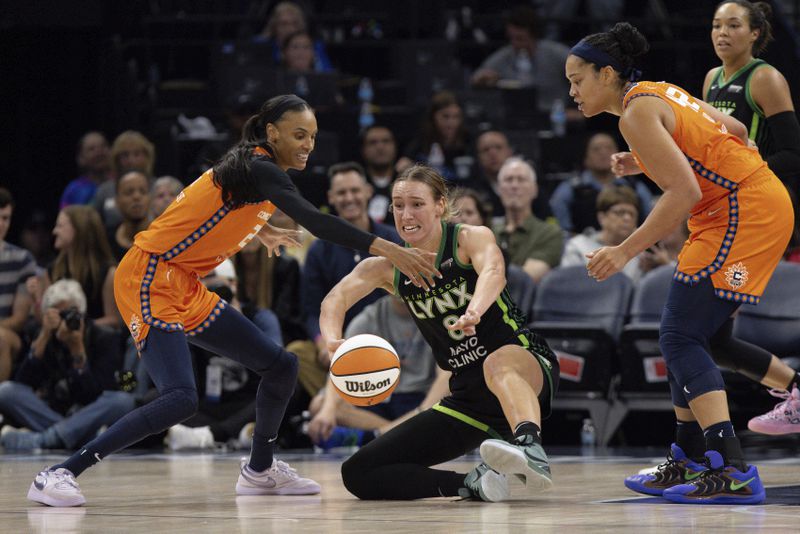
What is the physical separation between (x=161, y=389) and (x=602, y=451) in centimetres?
363

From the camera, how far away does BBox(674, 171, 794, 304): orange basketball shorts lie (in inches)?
208

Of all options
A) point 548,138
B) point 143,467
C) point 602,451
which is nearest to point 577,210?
point 548,138

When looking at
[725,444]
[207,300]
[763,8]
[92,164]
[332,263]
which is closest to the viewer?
[725,444]

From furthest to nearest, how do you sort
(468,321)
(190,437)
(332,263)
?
(332,263) < (190,437) < (468,321)

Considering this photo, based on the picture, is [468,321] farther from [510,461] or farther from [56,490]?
[56,490]

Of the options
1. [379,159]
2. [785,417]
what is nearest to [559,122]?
[379,159]

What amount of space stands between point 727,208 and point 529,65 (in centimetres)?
836

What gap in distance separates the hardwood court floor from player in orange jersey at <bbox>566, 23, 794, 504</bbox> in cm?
29

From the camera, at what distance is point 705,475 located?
530cm

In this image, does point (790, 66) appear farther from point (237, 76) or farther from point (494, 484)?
point (494, 484)

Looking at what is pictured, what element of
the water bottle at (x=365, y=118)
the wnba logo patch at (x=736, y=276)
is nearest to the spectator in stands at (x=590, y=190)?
the water bottle at (x=365, y=118)

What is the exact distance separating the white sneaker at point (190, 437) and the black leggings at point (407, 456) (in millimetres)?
3554

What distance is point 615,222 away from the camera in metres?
9.47

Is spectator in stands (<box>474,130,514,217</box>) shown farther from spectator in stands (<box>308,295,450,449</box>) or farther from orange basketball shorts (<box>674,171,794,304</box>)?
orange basketball shorts (<box>674,171,794,304</box>)
